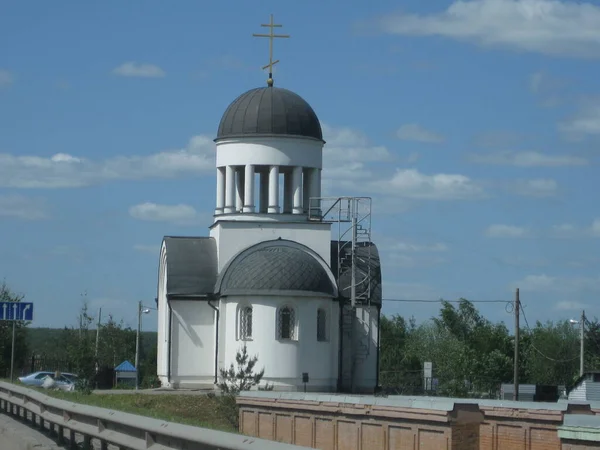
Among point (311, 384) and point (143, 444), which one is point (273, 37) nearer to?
point (311, 384)

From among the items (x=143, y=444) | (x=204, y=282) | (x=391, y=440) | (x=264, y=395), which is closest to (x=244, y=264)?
(x=204, y=282)

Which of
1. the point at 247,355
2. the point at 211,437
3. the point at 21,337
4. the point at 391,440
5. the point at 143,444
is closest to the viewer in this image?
the point at 211,437

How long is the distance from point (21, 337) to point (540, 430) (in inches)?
1673

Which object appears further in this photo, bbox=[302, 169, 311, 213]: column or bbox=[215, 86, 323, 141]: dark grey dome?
bbox=[302, 169, 311, 213]: column

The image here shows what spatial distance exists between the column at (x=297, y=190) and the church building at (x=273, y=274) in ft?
0.13

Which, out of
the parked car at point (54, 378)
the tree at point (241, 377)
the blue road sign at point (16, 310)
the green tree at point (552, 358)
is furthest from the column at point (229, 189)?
the green tree at point (552, 358)

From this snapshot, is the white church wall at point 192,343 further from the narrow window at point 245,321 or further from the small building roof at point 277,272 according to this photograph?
the narrow window at point 245,321

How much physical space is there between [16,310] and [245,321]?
10718 millimetres

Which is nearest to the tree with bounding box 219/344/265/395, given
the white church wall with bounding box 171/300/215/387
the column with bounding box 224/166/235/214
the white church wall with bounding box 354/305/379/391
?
the white church wall with bounding box 171/300/215/387

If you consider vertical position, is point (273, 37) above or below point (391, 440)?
above

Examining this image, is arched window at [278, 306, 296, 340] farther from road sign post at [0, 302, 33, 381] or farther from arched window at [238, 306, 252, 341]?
road sign post at [0, 302, 33, 381]

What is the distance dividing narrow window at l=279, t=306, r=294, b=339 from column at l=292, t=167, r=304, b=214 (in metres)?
4.46

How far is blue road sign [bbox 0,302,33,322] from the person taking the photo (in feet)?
116

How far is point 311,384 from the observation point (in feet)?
144
